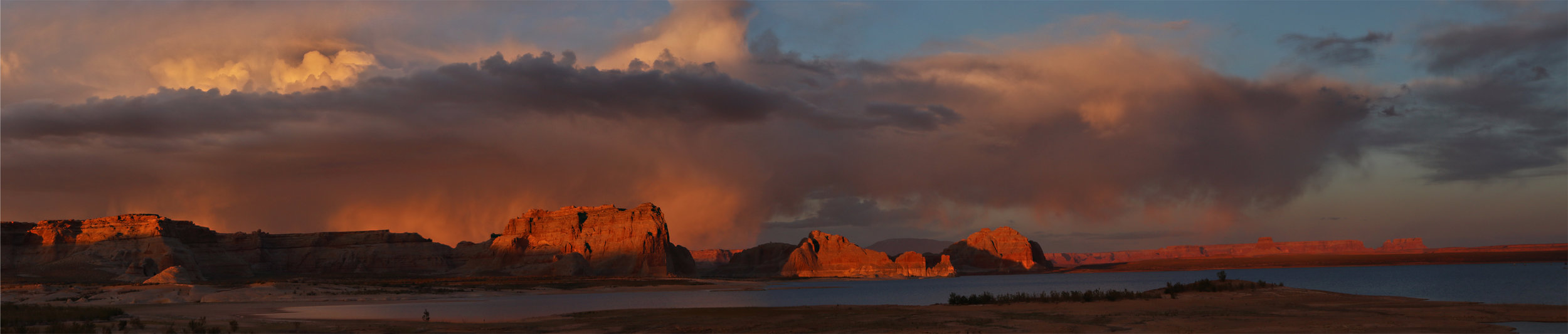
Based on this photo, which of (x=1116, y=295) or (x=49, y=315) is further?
(x=1116, y=295)

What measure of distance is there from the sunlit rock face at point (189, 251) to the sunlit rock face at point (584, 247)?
1228 centimetres

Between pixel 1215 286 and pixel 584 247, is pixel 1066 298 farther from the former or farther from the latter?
pixel 584 247

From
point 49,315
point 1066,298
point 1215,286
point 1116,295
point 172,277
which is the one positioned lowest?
point 49,315

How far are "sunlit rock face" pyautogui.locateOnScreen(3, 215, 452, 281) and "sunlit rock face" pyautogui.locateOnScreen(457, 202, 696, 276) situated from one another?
1228 cm

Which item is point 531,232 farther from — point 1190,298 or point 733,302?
point 1190,298

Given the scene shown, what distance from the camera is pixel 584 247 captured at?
176750 mm

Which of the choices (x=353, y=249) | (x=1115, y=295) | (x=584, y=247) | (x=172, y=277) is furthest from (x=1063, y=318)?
(x=353, y=249)

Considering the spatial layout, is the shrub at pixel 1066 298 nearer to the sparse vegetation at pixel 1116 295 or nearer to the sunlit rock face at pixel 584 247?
the sparse vegetation at pixel 1116 295

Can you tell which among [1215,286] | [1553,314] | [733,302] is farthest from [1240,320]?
[733,302]

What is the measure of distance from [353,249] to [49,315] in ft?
499

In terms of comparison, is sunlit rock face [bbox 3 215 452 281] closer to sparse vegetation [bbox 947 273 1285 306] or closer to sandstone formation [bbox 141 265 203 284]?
sandstone formation [bbox 141 265 203 284]

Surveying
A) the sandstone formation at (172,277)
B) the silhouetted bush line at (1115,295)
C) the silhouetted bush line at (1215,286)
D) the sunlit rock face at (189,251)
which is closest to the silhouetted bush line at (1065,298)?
the silhouetted bush line at (1115,295)

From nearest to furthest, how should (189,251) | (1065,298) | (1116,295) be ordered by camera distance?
(1116,295) → (1065,298) → (189,251)

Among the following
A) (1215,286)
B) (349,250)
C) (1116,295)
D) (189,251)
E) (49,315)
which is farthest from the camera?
(349,250)
